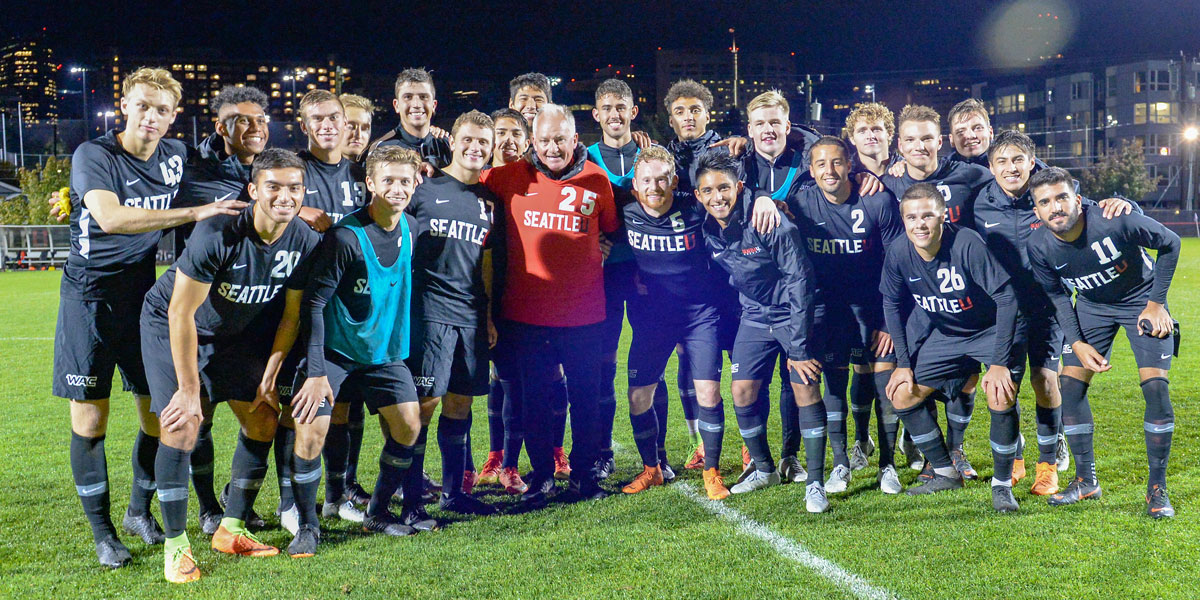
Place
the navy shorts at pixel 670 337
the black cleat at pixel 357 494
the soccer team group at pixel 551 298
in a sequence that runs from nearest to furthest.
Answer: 1. the soccer team group at pixel 551 298
2. the black cleat at pixel 357 494
3. the navy shorts at pixel 670 337

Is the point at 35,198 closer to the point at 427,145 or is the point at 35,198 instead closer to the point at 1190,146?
the point at 427,145

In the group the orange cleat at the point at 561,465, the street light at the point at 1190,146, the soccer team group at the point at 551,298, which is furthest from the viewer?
the street light at the point at 1190,146

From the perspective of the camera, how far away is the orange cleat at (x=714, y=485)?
5.29 metres

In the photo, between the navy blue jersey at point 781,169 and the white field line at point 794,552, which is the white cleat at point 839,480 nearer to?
the white field line at point 794,552

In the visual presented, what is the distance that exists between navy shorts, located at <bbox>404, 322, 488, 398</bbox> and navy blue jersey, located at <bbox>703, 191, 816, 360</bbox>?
1506 mm

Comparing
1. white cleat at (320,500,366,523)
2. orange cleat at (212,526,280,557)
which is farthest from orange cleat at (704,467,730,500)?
orange cleat at (212,526,280,557)

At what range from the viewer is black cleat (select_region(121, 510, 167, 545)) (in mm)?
4621

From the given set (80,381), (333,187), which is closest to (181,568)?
(80,381)

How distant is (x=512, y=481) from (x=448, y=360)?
116 centimetres

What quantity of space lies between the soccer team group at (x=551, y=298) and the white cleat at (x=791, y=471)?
16 mm

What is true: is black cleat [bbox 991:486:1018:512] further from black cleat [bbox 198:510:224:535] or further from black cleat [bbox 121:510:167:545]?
black cleat [bbox 121:510:167:545]

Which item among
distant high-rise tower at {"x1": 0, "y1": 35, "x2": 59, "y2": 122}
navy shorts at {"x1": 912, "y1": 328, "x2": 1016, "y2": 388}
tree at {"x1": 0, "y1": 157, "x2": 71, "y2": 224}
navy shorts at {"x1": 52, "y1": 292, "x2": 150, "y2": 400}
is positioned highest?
distant high-rise tower at {"x1": 0, "y1": 35, "x2": 59, "y2": 122}

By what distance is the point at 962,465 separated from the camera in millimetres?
5621

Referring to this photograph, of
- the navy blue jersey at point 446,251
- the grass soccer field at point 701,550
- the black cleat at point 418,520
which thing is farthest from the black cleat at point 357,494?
the navy blue jersey at point 446,251
